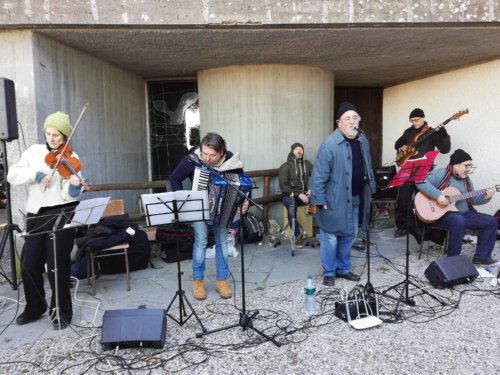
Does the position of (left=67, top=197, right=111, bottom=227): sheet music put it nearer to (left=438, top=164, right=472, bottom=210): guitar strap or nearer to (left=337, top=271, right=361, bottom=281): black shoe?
(left=337, top=271, right=361, bottom=281): black shoe

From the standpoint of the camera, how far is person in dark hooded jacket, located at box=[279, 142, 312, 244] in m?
6.20

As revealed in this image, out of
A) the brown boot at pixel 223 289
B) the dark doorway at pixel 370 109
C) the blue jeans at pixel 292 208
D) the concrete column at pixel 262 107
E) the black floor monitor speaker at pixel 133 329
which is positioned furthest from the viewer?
the dark doorway at pixel 370 109

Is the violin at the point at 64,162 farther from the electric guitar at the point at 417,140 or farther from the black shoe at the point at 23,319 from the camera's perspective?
the electric guitar at the point at 417,140

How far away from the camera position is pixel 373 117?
9.56 m

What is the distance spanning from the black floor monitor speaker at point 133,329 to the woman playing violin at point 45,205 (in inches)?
25.0

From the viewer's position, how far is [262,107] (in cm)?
712

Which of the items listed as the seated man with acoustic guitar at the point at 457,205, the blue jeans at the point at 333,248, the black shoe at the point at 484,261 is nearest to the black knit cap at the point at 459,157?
the seated man with acoustic guitar at the point at 457,205

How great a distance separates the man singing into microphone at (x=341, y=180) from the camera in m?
4.24

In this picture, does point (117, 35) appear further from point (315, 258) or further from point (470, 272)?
point (470, 272)

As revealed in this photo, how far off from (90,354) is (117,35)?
3668mm

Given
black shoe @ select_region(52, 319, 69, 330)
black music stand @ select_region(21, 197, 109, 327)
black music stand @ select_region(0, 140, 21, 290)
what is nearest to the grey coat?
black music stand @ select_region(21, 197, 109, 327)

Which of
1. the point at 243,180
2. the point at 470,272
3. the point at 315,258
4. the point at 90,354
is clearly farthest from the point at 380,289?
the point at 90,354

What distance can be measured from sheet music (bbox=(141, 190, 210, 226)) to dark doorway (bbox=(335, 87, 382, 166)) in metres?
6.83

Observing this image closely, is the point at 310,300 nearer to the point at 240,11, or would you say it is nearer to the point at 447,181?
the point at 447,181
